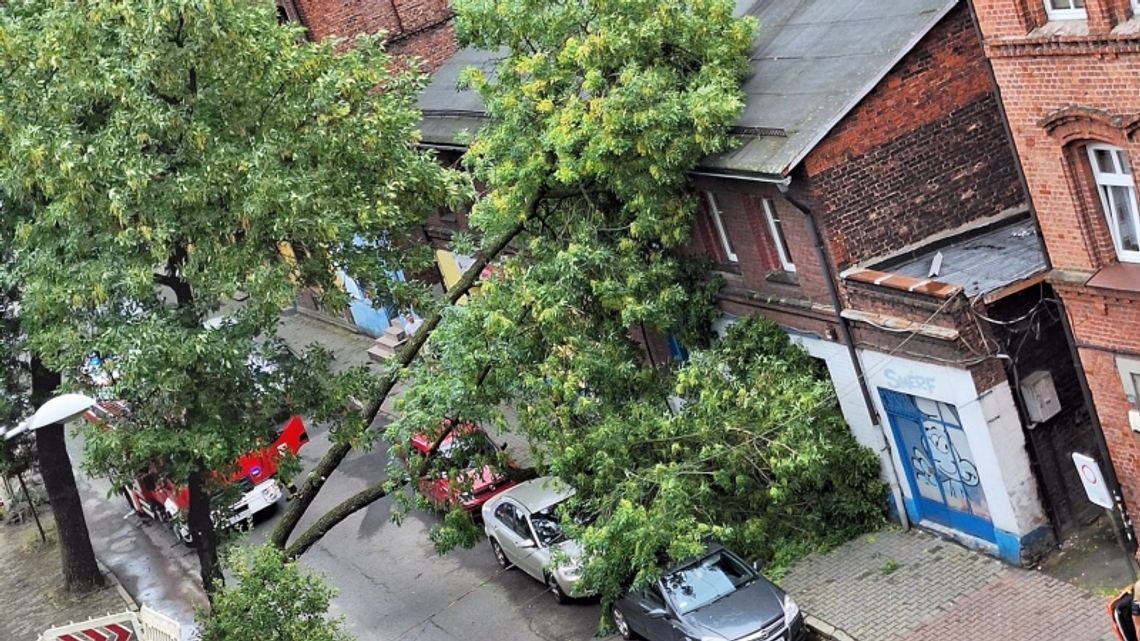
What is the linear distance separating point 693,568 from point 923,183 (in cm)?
641

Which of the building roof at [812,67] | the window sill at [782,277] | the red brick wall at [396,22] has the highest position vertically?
the red brick wall at [396,22]

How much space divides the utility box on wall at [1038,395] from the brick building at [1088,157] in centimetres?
136

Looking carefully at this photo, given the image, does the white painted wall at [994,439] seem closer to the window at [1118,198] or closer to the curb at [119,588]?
the window at [1118,198]

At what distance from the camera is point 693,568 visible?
68.6 ft

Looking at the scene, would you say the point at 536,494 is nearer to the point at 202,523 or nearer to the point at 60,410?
the point at 202,523

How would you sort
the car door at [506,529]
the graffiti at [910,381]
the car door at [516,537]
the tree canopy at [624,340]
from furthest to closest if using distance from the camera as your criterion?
the car door at [506,529] < the car door at [516,537] < the tree canopy at [624,340] < the graffiti at [910,381]

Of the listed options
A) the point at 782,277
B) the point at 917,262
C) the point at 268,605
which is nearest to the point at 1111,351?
the point at 917,262

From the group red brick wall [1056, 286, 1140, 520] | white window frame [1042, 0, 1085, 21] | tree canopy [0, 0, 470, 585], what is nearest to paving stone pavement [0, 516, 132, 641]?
tree canopy [0, 0, 470, 585]

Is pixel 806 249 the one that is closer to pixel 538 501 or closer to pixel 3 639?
pixel 538 501

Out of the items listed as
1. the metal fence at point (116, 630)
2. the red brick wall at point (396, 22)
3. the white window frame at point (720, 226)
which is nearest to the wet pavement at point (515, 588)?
the metal fence at point (116, 630)

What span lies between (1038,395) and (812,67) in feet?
19.1

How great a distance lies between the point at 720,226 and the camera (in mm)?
24188

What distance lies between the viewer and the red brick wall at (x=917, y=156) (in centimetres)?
2145

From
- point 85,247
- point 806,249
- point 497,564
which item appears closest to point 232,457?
point 85,247
